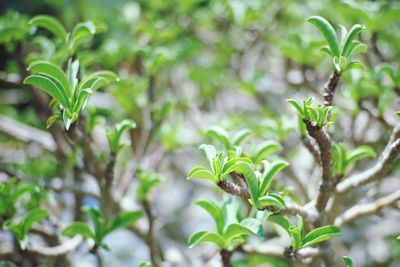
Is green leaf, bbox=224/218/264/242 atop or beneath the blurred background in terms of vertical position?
beneath

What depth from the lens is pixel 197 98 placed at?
198 cm

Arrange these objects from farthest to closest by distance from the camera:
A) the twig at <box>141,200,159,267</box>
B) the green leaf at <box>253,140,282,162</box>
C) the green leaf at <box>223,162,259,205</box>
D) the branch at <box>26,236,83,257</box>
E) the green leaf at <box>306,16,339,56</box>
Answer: the twig at <box>141,200,159,267</box> < the branch at <box>26,236,83,257</box> < the green leaf at <box>253,140,282,162</box> < the green leaf at <box>306,16,339,56</box> < the green leaf at <box>223,162,259,205</box>

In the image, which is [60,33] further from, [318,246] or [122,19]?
[122,19]

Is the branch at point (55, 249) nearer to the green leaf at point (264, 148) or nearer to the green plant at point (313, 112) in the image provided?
the green leaf at point (264, 148)

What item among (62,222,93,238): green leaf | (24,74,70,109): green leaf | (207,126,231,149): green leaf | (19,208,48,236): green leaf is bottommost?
(62,222,93,238): green leaf

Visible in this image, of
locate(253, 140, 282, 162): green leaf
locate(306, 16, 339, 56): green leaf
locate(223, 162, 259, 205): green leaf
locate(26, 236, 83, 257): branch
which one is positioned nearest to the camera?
locate(223, 162, 259, 205): green leaf

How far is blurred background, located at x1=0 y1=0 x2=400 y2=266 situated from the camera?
135 cm

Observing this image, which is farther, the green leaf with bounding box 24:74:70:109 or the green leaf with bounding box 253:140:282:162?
the green leaf with bounding box 253:140:282:162

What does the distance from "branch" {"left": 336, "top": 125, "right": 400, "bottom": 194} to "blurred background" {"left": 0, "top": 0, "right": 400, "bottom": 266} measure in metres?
0.24

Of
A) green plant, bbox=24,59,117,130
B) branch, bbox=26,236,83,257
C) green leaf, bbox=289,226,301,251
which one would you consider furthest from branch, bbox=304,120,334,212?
branch, bbox=26,236,83,257

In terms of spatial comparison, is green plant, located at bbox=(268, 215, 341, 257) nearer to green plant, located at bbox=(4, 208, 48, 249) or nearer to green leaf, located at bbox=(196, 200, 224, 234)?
green leaf, located at bbox=(196, 200, 224, 234)

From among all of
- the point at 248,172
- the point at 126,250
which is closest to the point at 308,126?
the point at 248,172

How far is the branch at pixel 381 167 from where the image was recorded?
2.95ft

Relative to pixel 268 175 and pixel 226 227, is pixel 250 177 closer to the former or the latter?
pixel 268 175
